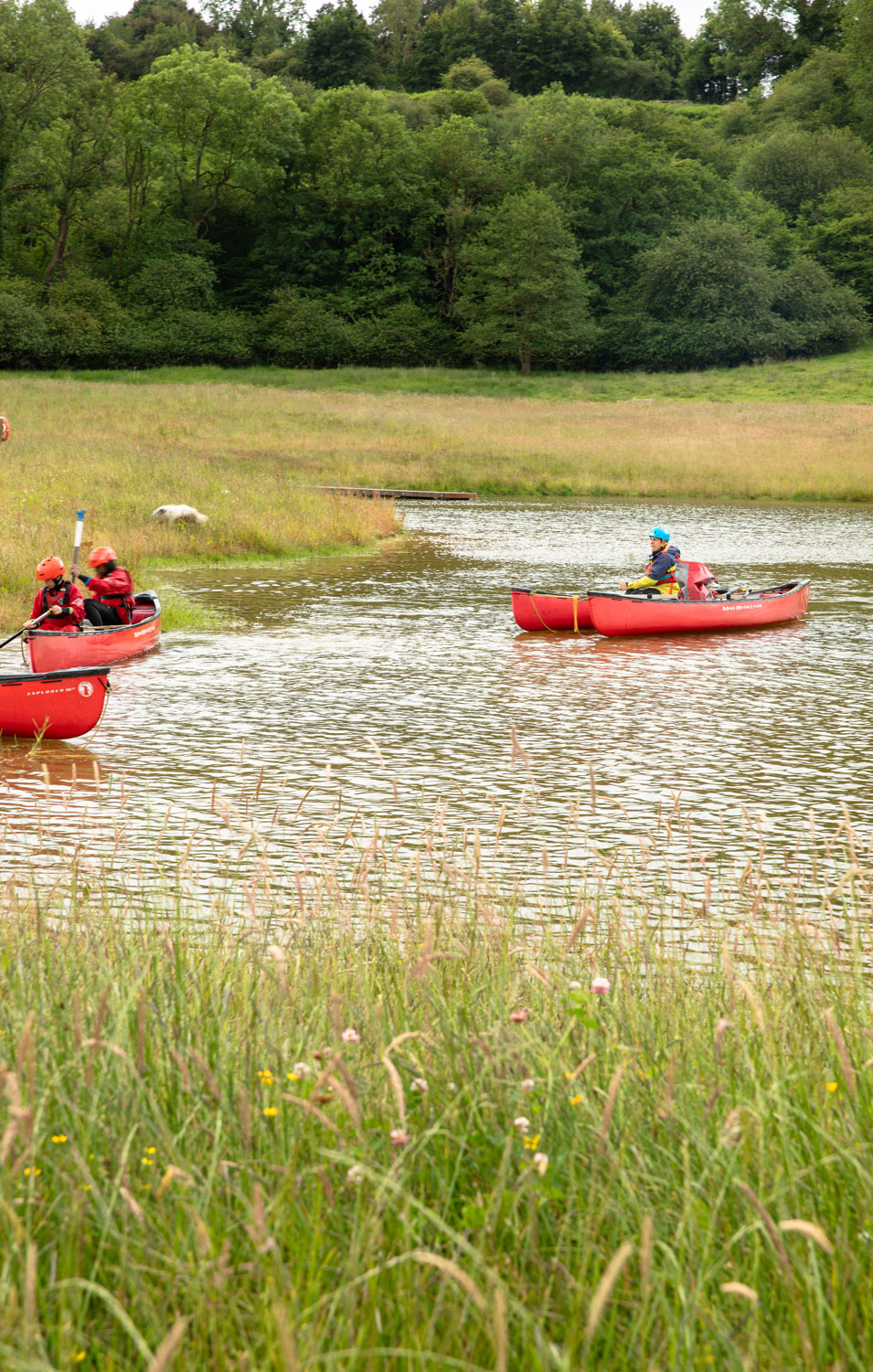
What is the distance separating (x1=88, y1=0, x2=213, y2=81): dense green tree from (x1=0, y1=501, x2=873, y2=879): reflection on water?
100442 millimetres

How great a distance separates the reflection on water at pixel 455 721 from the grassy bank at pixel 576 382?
43.4m

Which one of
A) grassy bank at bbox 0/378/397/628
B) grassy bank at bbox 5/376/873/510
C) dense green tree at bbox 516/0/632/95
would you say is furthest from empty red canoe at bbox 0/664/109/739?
dense green tree at bbox 516/0/632/95

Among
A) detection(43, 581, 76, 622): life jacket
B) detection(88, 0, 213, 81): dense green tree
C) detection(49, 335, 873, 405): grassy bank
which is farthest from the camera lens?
detection(88, 0, 213, 81): dense green tree

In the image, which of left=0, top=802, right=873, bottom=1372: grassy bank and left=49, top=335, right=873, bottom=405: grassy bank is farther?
left=49, top=335, right=873, bottom=405: grassy bank

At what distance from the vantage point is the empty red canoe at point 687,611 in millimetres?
16359

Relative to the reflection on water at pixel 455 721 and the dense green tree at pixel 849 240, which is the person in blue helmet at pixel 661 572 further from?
the dense green tree at pixel 849 240

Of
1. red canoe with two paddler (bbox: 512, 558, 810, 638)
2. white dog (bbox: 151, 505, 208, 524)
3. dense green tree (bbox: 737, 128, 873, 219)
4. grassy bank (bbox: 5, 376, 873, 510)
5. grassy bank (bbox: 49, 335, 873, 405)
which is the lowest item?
red canoe with two paddler (bbox: 512, 558, 810, 638)

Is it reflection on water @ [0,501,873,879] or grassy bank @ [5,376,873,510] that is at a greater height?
grassy bank @ [5,376,873,510]

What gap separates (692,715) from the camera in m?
12.3

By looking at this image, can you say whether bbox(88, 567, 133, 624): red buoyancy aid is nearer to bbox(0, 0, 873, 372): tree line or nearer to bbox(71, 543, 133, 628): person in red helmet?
bbox(71, 543, 133, 628): person in red helmet

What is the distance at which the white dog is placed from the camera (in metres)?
22.9

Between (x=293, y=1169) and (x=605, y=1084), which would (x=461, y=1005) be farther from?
(x=293, y=1169)

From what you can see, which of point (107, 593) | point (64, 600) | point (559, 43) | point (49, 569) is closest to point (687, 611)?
point (107, 593)

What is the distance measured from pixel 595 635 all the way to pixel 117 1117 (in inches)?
590
